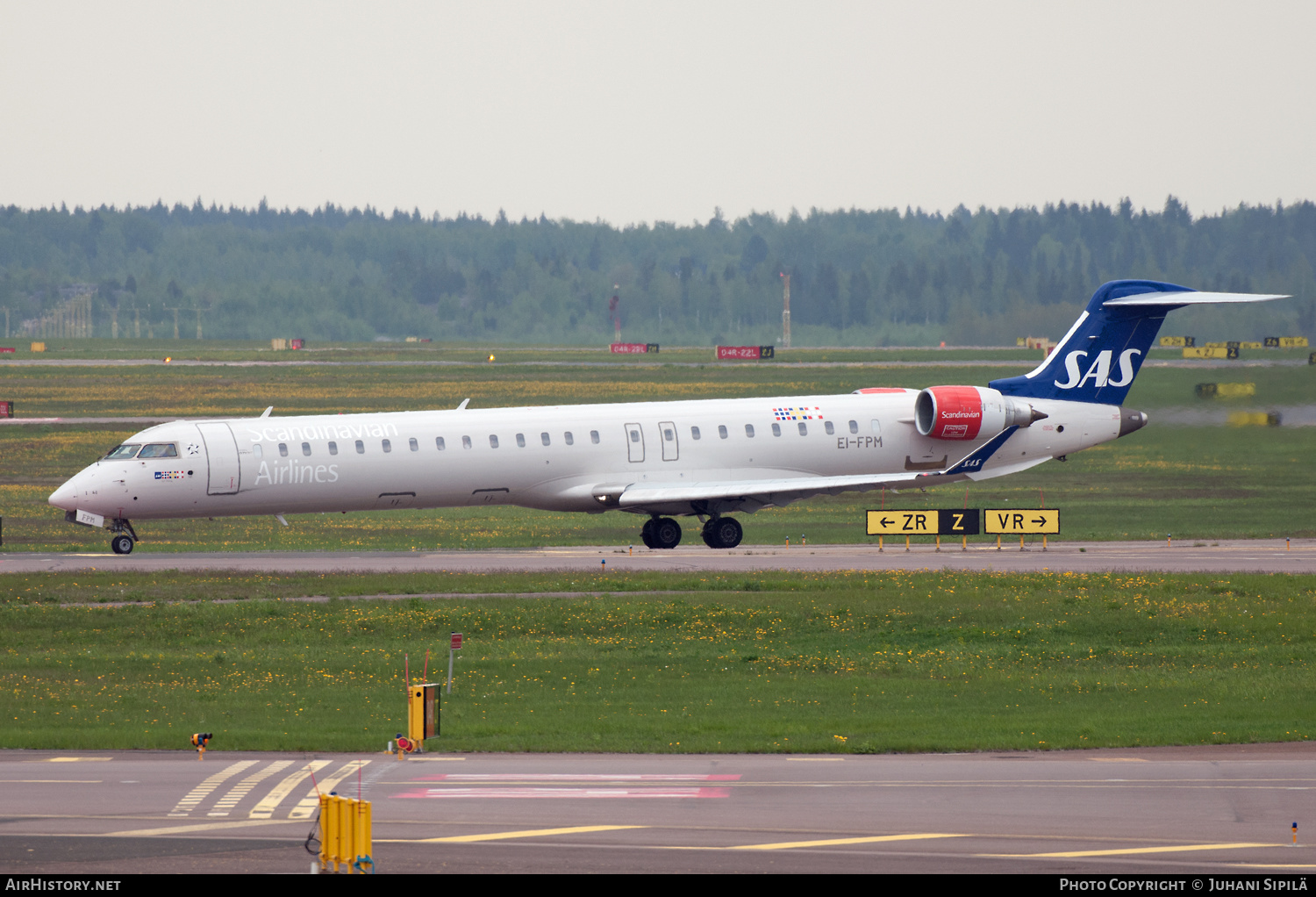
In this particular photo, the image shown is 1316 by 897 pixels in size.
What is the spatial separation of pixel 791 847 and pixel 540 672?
12.0 meters

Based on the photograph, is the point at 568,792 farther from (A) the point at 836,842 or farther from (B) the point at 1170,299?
(B) the point at 1170,299

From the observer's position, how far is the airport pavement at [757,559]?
39031 millimetres

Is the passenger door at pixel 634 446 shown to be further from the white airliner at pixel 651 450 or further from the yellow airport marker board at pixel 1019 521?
the yellow airport marker board at pixel 1019 521

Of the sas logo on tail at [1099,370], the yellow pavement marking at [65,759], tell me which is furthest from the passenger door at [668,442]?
the yellow pavement marking at [65,759]

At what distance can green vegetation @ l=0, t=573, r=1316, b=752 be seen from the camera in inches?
878

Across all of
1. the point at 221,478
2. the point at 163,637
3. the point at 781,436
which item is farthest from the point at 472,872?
the point at 781,436

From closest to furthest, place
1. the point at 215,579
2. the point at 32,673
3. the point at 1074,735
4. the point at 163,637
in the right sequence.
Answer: the point at 1074,735 < the point at 32,673 < the point at 163,637 < the point at 215,579

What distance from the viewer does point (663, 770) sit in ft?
64.6

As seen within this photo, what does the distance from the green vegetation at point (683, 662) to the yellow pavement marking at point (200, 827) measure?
428 centimetres

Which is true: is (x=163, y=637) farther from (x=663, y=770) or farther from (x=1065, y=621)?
(x=1065, y=621)

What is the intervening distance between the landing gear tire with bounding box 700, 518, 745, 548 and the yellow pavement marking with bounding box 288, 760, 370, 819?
2422 centimetres

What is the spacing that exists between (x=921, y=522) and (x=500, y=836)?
30.9 meters

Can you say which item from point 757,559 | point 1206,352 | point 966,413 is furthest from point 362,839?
point 1206,352

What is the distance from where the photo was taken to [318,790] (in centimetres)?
1836
